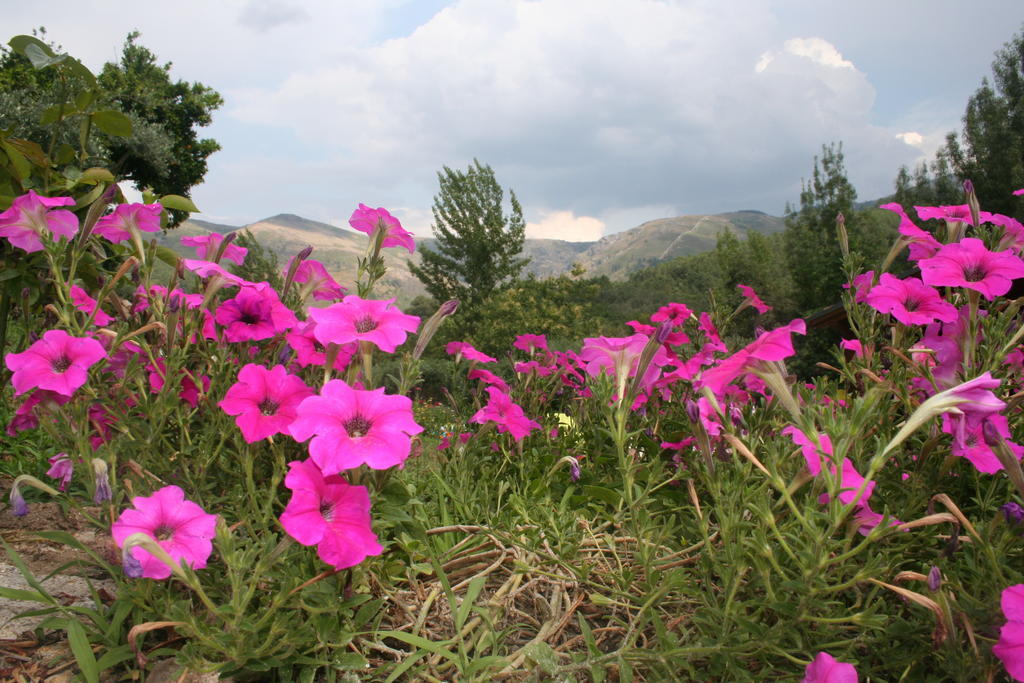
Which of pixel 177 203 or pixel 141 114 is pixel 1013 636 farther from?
pixel 141 114

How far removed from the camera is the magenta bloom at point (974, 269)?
1.38 metres

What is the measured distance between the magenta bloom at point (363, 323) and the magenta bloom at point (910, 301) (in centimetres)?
115

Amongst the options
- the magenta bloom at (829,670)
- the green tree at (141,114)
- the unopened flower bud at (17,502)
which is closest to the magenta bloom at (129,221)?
the unopened flower bud at (17,502)

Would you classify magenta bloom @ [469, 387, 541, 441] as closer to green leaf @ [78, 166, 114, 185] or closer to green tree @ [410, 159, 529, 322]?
green leaf @ [78, 166, 114, 185]

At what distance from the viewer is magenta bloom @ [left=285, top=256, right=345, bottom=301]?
173cm

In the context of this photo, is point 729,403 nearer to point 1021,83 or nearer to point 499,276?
point 499,276

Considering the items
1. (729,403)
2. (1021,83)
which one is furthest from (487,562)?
(1021,83)

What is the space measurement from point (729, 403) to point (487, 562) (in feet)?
2.74

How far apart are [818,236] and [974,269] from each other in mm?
35592

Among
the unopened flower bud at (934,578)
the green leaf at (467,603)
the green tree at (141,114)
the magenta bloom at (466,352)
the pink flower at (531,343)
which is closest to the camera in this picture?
the unopened flower bud at (934,578)

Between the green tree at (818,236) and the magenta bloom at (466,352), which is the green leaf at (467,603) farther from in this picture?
the green tree at (818,236)

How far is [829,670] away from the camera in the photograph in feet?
3.45

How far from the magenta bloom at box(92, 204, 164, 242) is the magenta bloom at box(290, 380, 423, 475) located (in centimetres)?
98

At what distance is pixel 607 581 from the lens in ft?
5.31
